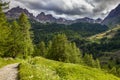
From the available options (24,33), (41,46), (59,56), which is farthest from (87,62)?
(24,33)

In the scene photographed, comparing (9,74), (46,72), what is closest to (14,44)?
(9,74)

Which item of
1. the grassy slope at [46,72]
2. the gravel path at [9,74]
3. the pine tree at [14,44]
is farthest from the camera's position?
the pine tree at [14,44]

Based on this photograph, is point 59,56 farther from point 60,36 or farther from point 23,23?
point 23,23

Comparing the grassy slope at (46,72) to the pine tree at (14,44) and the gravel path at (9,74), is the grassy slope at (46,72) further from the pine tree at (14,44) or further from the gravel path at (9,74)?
the pine tree at (14,44)

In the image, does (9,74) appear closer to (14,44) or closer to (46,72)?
(46,72)

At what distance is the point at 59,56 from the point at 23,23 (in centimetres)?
1964

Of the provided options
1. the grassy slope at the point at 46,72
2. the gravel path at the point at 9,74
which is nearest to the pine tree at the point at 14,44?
the grassy slope at the point at 46,72

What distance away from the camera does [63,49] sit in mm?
93188

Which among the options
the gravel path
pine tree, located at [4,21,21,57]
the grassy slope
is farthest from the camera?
pine tree, located at [4,21,21,57]

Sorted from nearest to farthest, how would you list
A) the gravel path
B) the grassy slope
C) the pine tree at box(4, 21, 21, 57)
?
the grassy slope < the gravel path < the pine tree at box(4, 21, 21, 57)

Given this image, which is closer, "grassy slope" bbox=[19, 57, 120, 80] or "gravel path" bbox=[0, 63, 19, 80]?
"grassy slope" bbox=[19, 57, 120, 80]

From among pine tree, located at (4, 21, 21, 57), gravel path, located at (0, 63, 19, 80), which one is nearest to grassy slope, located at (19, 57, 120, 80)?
gravel path, located at (0, 63, 19, 80)

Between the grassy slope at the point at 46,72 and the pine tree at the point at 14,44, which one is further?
the pine tree at the point at 14,44

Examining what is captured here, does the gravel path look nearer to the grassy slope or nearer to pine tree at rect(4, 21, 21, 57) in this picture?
the grassy slope
